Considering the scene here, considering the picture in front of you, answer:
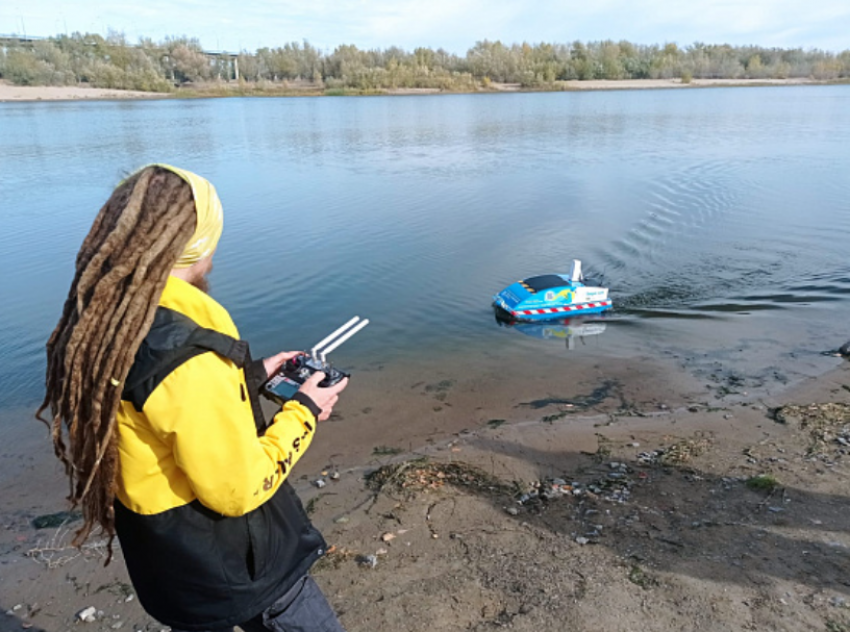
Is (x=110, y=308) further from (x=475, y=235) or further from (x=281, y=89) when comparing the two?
(x=281, y=89)

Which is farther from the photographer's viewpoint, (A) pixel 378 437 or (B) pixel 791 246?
(B) pixel 791 246

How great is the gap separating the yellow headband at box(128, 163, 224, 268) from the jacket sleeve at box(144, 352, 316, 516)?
0.45 meters

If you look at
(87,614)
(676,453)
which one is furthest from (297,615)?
(676,453)

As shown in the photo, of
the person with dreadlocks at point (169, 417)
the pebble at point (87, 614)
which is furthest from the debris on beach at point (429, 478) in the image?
the person with dreadlocks at point (169, 417)

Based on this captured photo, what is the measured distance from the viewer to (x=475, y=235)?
23594mm

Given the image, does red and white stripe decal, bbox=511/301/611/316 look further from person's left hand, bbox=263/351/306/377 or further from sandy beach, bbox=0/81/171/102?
sandy beach, bbox=0/81/171/102

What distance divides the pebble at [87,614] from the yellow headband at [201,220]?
4428mm

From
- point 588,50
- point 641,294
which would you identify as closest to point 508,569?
point 641,294

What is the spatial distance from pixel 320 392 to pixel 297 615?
0.98m

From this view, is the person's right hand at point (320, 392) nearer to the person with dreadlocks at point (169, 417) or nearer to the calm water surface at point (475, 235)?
the person with dreadlocks at point (169, 417)

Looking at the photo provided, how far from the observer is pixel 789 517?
6121 mm

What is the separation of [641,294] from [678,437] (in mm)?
9693

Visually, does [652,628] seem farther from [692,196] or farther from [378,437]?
[692,196]

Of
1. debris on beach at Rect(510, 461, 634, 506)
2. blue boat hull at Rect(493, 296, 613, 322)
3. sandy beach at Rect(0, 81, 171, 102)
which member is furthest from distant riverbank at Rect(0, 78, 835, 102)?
debris on beach at Rect(510, 461, 634, 506)
